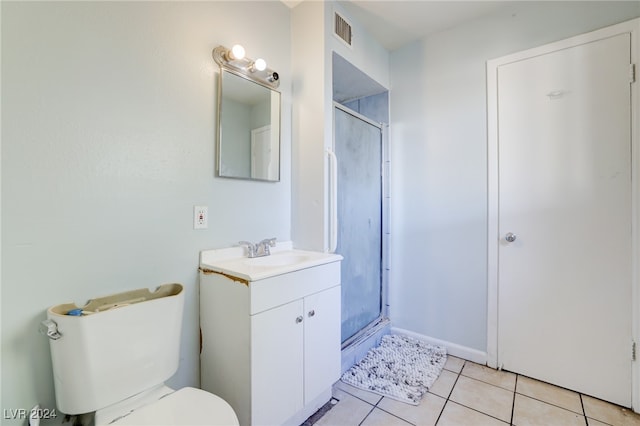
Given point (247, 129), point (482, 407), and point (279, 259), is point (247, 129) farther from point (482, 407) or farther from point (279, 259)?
point (482, 407)

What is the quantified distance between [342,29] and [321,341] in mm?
2004

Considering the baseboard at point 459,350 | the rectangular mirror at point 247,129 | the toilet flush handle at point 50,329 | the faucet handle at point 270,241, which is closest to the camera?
the toilet flush handle at point 50,329

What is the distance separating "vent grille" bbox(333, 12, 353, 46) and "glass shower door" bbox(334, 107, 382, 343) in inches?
18.6

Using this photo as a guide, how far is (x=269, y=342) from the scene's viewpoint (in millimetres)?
1190

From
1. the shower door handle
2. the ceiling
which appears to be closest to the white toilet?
the shower door handle

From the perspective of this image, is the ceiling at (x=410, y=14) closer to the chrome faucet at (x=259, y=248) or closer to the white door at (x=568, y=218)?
the white door at (x=568, y=218)

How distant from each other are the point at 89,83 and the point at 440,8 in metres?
2.14

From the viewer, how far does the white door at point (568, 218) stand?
1534 millimetres

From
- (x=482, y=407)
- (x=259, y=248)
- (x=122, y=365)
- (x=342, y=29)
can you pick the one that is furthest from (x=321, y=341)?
(x=342, y=29)

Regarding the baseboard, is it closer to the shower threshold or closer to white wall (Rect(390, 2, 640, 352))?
white wall (Rect(390, 2, 640, 352))

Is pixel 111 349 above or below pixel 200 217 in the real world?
below

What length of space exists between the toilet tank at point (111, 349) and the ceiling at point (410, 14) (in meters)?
2.02

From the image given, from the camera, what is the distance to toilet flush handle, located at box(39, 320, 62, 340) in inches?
34.7

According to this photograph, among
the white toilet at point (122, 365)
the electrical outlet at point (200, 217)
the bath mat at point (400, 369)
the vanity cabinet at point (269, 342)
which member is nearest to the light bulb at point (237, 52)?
the electrical outlet at point (200, 217)
